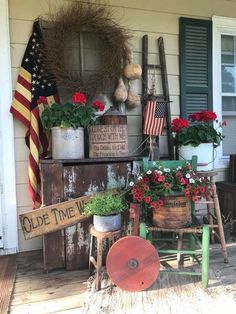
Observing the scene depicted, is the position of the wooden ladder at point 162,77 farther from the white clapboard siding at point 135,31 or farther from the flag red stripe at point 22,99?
the flag red stripe at point 22,99

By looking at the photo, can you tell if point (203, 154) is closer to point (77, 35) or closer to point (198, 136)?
point (198, 136)

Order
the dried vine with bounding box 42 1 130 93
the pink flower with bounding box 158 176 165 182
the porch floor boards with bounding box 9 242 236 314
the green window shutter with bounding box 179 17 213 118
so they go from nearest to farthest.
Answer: the porch floor boards with bounding box 9 242 236 314
the pink flower with bounding box 158 176 165 182
the dried vine with bounding box 42 1 130 93
the green window shutter with bounding box 179 17 213 118

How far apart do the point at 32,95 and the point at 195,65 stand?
163 centimetres

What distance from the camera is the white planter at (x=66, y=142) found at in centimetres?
241

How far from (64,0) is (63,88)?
0.76 meters

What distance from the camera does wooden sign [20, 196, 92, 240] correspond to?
91.5 inches

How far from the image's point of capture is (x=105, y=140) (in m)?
2.51

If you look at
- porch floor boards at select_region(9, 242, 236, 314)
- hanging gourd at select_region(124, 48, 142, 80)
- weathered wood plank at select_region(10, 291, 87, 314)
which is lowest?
weathered wood plank at select_region(10, 291, 87, 314)

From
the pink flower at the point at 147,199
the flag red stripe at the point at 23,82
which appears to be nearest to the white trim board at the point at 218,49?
the pink flower at the point at 147,199

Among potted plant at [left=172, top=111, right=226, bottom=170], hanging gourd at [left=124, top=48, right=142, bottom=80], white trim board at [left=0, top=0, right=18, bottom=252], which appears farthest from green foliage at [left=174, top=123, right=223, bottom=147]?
white trim board at [left=0, top=0, right=18, bottom=252]

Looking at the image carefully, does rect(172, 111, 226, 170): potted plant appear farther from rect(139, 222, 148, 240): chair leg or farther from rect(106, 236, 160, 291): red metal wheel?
rect(106, 236, 160, 291): red metal wheel

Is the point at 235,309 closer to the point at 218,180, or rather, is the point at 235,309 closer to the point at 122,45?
the point at 218,180

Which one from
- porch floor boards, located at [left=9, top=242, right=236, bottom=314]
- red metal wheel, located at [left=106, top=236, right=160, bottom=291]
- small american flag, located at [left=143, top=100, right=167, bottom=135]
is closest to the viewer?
porch floor boards, located at [left=9, top=242, right=236, bottom=314]

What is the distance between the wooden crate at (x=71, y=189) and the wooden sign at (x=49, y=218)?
5cm
